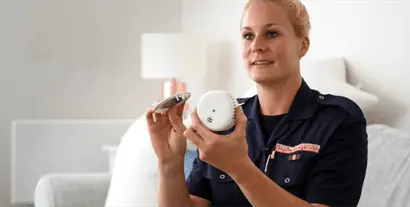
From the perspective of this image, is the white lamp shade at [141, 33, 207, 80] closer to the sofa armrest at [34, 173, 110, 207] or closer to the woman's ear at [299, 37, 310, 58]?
the sofa armrest at [34, 173, 110, 207]

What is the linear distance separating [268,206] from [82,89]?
2754mm

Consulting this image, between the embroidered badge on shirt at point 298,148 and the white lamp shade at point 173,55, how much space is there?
6.16 feet

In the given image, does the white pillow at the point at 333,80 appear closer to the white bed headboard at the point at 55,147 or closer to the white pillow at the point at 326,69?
the white pillow at the point at 326,69

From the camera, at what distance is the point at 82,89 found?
11.3 feet

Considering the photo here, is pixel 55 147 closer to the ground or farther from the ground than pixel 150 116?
closer to the ground

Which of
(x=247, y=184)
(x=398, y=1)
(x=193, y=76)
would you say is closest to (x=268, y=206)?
(x=247, y=184)

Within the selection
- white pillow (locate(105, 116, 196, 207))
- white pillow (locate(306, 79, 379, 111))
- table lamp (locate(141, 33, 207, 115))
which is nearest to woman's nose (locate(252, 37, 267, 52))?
white pillow (locate(306, 79, 379, 111))

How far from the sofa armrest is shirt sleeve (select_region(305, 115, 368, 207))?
1.16m

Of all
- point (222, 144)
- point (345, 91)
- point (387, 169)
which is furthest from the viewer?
point (345, 91)

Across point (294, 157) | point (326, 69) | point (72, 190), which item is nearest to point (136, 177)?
point (72, 190)

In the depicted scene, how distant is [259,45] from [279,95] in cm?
10

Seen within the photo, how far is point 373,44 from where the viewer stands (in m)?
1.64

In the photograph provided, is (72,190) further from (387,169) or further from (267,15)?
(267,15)

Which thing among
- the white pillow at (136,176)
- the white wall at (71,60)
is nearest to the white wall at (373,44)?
the white pillow at (136,176)
